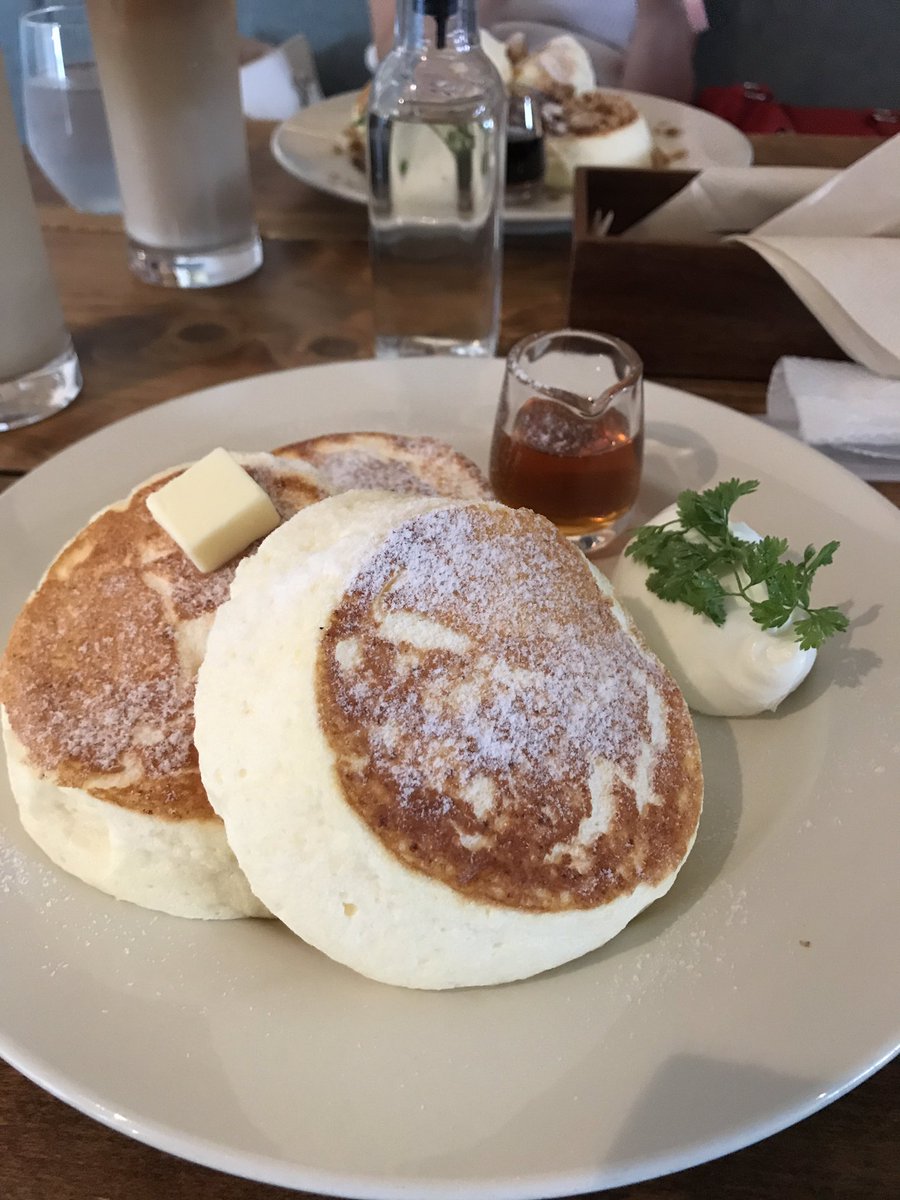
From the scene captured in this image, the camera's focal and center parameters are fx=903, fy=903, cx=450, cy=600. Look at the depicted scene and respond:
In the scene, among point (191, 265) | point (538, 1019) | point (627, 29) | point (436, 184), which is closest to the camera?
point (538, 1019)

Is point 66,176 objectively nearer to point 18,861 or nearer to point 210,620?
point 210,620

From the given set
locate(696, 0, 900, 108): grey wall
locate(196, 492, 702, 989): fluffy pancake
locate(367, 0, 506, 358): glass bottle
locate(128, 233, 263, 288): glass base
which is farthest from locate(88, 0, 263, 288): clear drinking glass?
locate(696, 0, 900, 108): grey wall

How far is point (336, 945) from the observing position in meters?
0.91

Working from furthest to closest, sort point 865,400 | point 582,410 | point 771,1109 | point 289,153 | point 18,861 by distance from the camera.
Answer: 1. point 289,153
2. point 865,400
3. point 582,410
4. point 18,861
5. point 771,1109

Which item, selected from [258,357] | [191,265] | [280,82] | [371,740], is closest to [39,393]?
[258,357]

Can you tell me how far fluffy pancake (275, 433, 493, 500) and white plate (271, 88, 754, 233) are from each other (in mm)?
1099

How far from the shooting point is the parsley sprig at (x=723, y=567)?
3.96 feet

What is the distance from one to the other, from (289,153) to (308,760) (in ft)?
7.20

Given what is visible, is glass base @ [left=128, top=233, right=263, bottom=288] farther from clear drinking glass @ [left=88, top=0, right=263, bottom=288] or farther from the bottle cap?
the bottle cap

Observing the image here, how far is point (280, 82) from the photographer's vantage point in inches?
165

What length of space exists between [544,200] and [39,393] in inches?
57.9

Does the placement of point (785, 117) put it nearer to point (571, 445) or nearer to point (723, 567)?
point (571, 445)

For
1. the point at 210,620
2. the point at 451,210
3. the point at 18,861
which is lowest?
the point at 18,861

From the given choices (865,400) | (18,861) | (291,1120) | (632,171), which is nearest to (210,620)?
(18,861)
